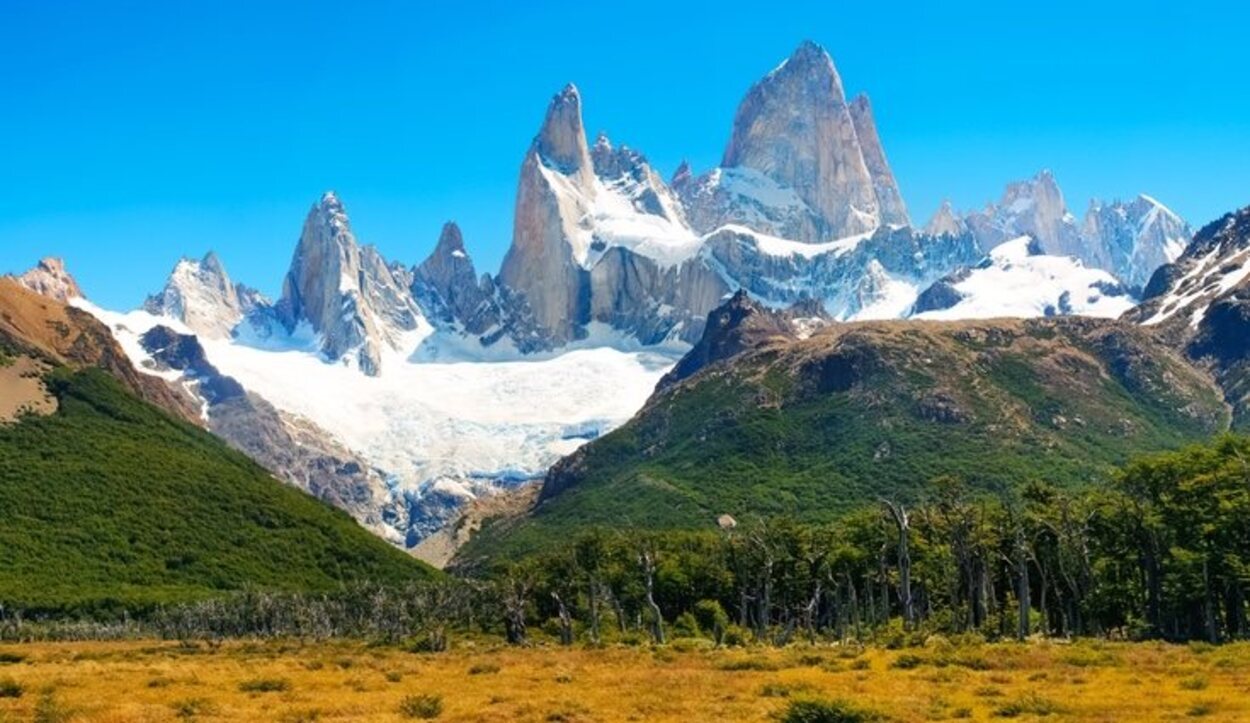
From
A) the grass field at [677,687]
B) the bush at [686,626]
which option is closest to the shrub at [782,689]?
the grass field at [677,687]

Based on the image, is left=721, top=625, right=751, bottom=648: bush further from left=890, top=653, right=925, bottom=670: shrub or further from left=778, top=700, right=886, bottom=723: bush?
left=778, top=700, right=886, bottom=723: bush

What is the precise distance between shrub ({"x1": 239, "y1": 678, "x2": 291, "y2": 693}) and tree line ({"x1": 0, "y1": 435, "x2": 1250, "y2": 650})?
132 feet

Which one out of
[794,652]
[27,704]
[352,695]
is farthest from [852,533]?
[27,704]

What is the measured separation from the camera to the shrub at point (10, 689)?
4937 centimetres

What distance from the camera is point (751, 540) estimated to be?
125250 millimetres

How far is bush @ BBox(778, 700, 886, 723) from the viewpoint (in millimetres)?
38875

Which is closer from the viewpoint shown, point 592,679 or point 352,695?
point 352,695

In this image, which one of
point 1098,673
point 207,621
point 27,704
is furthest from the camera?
point 207,621

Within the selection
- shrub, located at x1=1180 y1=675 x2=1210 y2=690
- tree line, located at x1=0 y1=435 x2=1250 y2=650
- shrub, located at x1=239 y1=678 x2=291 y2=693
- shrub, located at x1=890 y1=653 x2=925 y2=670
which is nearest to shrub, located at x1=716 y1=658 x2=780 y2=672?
shrub, located at x1=890 y1=653 x2=925 y2=670

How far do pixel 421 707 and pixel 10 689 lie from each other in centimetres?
1754

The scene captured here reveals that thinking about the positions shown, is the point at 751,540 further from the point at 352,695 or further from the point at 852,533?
the point at 352,695

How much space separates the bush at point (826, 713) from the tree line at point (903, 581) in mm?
41852

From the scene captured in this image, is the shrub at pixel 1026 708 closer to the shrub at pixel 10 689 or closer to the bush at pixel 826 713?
the bush at pixel 826 713

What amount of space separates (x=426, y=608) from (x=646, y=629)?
33.3 m
